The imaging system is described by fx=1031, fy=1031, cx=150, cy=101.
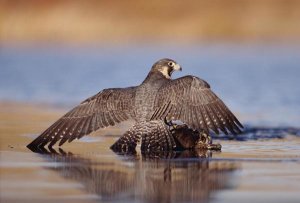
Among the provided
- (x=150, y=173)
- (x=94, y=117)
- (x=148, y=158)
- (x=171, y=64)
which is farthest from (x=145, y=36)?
(x=150, y=173)

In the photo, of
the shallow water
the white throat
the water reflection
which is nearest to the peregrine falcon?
the white throat

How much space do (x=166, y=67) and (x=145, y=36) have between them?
91.6ft

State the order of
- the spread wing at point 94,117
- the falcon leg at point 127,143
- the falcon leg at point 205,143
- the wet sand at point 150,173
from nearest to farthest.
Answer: the wet sand at point 150,173 → the falcon leg at point 127,143 → the falcon leg at point 205,143 → the spread wing at point 94,117

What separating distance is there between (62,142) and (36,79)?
43.0ft

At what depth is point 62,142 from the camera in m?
11.1

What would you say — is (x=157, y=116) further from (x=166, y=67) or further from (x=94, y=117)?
(x=166, y=67)

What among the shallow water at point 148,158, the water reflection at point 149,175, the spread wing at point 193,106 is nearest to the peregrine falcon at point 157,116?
the spread wing at point 193,106

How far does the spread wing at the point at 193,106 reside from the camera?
10.7 meters

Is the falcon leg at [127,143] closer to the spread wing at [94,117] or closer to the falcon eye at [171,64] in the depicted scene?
the spread wing at [94,117]

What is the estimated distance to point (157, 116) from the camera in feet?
35.7

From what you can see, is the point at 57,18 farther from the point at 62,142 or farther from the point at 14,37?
the point at 62,142

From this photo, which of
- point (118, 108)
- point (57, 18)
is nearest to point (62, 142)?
point (118, 108)

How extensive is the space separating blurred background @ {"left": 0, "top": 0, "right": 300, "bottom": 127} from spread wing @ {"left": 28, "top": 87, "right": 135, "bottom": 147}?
1500cm

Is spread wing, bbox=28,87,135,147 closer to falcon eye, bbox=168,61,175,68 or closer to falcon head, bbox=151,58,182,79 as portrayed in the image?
falcon head, bbox=151,58,182,79
